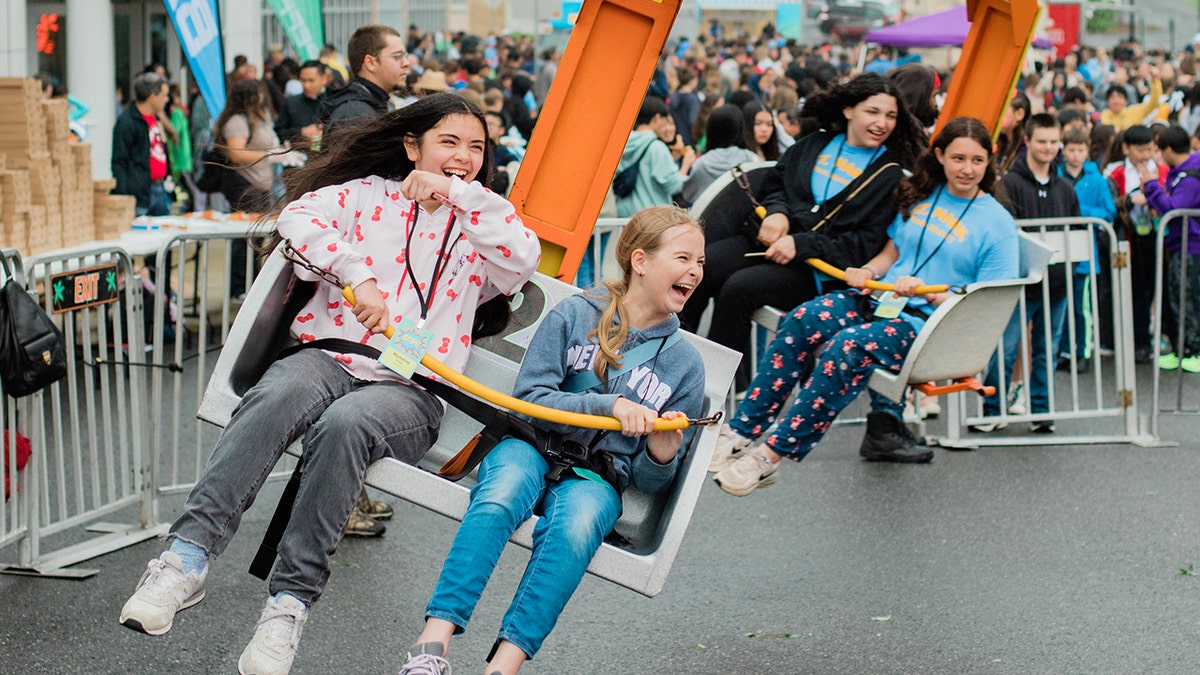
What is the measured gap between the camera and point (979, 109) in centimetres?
672

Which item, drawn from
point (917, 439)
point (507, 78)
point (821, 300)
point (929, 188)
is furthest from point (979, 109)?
point (507, 78)

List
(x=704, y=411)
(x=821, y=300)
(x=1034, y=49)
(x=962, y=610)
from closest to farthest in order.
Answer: (x=704, y=411) < (x=962, y=610) < (x=821, y=300) < (x=1034, y=49)

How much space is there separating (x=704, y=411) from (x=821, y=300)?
1772 millimetres

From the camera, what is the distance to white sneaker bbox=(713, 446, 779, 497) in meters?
5.36

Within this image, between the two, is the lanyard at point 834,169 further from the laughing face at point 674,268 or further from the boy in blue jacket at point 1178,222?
the boy in blue jacket at point 1178,222

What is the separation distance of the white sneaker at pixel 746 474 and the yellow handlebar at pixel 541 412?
1.51 m

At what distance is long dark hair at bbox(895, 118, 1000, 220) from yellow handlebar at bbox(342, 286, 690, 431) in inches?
105

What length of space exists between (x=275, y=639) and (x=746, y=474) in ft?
7.00

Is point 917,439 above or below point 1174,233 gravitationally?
below

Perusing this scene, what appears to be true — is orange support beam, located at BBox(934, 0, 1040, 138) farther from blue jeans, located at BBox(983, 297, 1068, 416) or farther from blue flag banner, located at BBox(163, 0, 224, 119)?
blue flag banner, located at BBox(163, 0, 224, 119)

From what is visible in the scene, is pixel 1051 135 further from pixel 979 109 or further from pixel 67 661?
pixel 67 661

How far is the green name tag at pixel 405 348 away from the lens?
399 centimetres

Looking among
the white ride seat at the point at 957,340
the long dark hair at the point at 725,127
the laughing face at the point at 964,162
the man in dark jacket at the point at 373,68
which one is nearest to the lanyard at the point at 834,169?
the laughing face at the point at 964,162

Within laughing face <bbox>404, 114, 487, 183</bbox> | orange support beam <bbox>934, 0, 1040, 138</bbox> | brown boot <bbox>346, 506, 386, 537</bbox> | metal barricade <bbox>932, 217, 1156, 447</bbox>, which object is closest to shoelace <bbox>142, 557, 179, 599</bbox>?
laughing face <bbox>404, 114, 487, 183</bbox>
